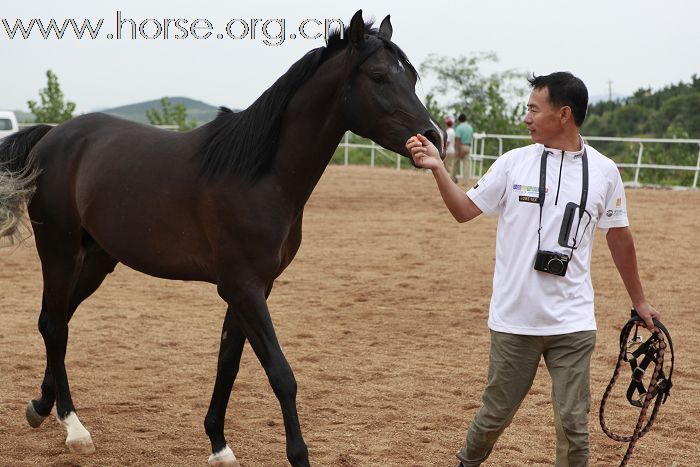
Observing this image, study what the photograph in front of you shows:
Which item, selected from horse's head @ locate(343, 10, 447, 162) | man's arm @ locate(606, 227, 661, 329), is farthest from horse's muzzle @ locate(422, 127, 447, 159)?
man's arm @ locate(606, 227, 661, 329)

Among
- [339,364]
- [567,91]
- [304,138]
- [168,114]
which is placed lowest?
[339,364]

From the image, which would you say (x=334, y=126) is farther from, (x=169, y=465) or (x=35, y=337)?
(x=35, y=337)

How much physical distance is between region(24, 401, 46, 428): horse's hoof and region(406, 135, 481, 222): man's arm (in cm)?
283

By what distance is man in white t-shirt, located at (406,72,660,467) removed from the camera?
3150mm

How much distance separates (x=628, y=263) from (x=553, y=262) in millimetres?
444

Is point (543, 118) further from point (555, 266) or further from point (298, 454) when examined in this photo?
point (298, 454)

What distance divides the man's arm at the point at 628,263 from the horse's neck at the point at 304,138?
130 centimetres

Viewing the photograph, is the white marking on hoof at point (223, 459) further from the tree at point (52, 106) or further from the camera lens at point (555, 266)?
the tree at point (52, 106)

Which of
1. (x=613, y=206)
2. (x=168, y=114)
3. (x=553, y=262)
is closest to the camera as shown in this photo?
(x=553, y=262)

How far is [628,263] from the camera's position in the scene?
3.36 metres

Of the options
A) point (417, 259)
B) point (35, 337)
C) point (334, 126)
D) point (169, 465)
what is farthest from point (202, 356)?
point (417, 259)

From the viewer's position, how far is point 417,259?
1102cm

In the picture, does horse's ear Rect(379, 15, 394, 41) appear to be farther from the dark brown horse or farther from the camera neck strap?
the camera neck strap

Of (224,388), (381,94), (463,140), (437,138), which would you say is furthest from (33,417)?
(463,140)
